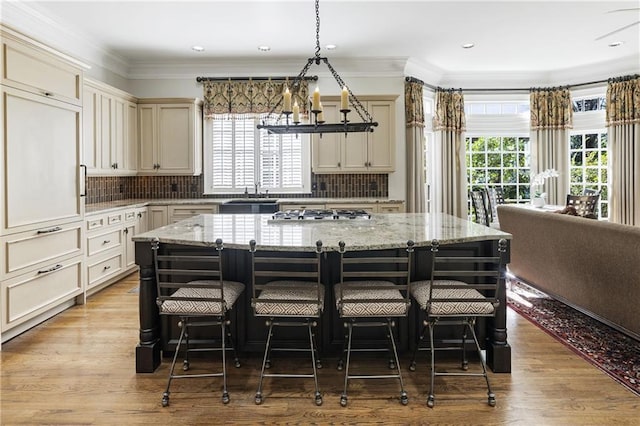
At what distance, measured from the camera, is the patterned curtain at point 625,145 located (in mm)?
6445

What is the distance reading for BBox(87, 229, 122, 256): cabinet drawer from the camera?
4.29 metres

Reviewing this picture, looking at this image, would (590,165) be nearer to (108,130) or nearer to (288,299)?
(288,299)

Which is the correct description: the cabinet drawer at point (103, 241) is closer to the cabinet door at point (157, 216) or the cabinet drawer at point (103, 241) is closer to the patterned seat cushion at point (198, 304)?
the cabinet door at point (157, 216)

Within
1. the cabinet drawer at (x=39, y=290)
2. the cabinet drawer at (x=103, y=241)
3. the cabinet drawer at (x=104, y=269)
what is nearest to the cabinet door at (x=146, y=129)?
the cabinet drawer at (x=103, y=241)

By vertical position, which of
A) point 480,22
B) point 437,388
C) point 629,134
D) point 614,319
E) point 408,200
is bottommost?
point 437,388

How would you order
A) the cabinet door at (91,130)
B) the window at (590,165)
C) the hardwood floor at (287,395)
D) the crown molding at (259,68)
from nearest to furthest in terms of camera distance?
the hardwood floor at (287,395) < the cabinet door at (91,130) < the crown molding at (259,68) < the window at (590,165)

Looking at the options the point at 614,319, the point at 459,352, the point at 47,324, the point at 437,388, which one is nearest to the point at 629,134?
the point at 614,319

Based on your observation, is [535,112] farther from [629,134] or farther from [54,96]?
[54,96]

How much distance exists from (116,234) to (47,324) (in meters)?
1.40

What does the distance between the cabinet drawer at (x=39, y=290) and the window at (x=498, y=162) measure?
19.7 ft

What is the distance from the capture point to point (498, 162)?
7.38 metres

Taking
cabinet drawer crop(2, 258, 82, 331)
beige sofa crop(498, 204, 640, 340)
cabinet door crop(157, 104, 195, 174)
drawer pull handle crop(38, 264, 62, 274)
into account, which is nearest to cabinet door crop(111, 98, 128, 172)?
cabinet door crop(157, 104, 195, 174)

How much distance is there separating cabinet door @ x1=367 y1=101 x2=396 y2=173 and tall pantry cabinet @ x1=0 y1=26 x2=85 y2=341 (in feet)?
11.4

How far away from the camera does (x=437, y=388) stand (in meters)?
2.48
